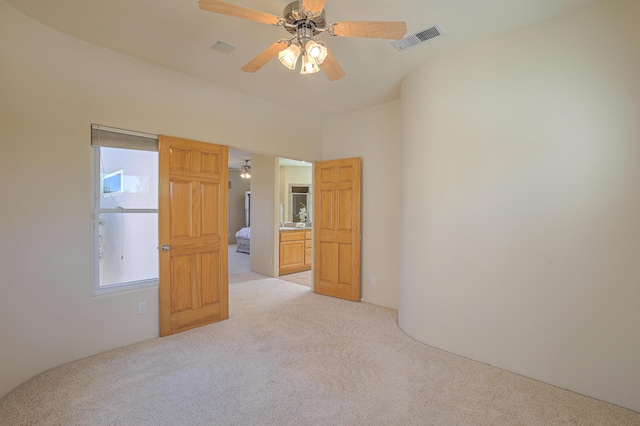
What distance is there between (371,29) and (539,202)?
1.92m

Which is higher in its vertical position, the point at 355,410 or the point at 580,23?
the point at 580,23

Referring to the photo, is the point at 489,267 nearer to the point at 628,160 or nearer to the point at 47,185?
the point at 628,160

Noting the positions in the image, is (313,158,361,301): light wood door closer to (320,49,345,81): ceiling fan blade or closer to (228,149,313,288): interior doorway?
(228,149,313,288): interior doorway

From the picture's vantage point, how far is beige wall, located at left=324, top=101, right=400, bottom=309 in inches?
166

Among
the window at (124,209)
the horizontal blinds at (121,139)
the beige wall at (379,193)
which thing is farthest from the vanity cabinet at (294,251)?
the horizontal blinds at (121,139)

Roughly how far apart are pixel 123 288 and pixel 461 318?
337 centimetres

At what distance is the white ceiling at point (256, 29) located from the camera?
7.31 ft

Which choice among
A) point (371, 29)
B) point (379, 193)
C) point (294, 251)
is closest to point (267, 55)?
point (371, 29)

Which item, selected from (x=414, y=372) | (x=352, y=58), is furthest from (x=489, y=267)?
(x=352, y=58)

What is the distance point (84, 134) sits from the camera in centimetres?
274

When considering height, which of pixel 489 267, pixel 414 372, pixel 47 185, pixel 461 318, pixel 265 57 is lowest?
pixel 414 372

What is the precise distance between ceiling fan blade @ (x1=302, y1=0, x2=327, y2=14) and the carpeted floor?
257 centimetres

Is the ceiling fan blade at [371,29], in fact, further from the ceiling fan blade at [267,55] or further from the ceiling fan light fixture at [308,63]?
the ceiling fan blade at [267,55]

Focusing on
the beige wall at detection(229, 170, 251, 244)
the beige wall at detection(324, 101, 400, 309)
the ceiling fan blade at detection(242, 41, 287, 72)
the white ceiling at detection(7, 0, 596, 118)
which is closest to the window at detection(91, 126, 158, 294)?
the white ceiling at detection(7, 0, 596, 118)
